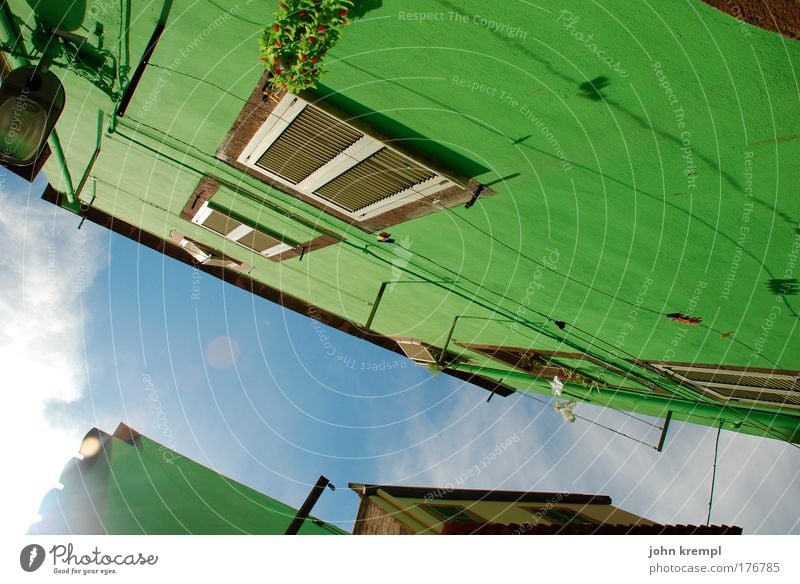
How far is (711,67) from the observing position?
3.10 metres

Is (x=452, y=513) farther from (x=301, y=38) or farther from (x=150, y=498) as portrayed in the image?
(x=301, y=38)

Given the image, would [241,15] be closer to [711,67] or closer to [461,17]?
[461,17]

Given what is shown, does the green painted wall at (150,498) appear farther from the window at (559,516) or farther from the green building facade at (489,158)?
the window at (559,516)

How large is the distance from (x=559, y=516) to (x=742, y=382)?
710 cm

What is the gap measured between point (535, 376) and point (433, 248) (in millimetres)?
4575

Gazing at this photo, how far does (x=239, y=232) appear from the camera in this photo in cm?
722

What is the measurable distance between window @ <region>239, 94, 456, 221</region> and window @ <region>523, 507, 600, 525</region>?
10.6 m

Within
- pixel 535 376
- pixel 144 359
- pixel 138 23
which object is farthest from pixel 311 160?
pixel 535 376

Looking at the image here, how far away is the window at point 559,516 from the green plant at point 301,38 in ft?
40.2

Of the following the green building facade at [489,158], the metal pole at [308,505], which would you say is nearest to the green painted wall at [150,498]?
the metal pole at [308,505]

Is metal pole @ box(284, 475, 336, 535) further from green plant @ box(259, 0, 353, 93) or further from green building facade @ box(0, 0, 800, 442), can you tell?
green plant @ box(259, 0, 353, 93)

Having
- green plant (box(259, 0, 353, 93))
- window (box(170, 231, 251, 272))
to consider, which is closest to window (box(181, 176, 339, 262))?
window (box(170, 231, 251, 272))

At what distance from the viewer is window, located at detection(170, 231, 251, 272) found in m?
7.98

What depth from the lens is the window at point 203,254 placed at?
798 cm
